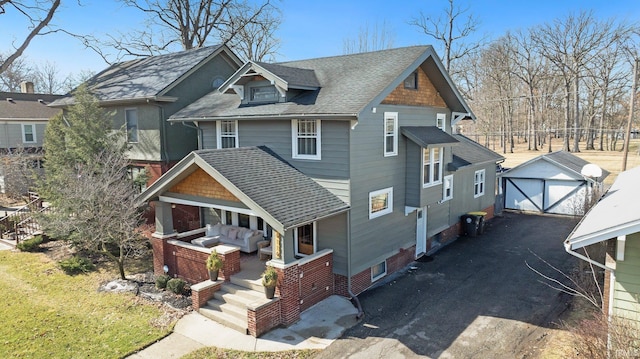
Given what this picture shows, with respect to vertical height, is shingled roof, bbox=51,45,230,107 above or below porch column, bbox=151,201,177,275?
above

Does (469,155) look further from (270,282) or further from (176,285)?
(176,285)

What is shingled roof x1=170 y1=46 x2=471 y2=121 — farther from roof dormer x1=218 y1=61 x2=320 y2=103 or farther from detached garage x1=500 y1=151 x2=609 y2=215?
detached garage x1=500 y1=151 x2=609 y2=215

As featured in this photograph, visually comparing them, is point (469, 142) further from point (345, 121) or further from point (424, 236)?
point (345, 121)

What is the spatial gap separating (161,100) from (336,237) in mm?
10236

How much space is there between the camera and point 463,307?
11.6 metres

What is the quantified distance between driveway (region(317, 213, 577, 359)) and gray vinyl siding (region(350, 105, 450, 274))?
3.85ft

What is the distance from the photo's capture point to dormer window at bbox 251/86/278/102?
46.3 ft

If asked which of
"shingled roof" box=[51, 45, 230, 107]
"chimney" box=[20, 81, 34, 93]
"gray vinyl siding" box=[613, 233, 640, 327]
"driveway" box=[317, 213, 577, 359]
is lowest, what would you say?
"driveway" box=[317, 213, 577, 359]

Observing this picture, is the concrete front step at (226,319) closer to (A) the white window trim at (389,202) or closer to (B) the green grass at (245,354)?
(B) the green grass at (245,354)

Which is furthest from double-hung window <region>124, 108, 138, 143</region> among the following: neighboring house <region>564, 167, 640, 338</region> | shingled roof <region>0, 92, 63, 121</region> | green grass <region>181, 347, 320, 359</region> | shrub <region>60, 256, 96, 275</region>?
neighboring house <region>564, 167, 640, 338</region>

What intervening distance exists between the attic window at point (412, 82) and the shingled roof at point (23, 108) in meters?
27.1

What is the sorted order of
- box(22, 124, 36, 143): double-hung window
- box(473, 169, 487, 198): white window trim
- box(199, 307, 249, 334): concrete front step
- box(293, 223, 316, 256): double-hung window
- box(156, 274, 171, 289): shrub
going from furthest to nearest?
box(22, 124, 36, 143): double-hung window
box(473, 169, 487, 198): white window trim
box(293, 223, 316, 256): double-hung window
box(156, 274, 171, 289): shrub
box(199, 307, 249, 334): concrete front step

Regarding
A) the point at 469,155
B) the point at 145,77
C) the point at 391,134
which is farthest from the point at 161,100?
the point at 469,155

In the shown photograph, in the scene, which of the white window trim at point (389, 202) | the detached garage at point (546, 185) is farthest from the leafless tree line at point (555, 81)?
the white window trim at point (389, 202)
